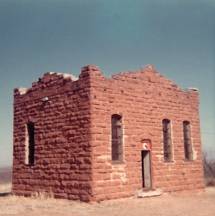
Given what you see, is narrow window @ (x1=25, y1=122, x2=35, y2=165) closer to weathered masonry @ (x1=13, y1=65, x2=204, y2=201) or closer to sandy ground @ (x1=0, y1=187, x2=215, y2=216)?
weathered masonry @ (x1=13, y1=65, x2=204, y2=201)

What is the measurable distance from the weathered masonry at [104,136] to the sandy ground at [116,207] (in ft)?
2.25

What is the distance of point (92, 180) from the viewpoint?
15.4 metres

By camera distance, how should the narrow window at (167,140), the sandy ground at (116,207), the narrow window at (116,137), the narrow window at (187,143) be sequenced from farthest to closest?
the narrow window at (187,143)
the narrow window at (167,140)
the narrow window at (116,137)
the sandy ground at (116,207)

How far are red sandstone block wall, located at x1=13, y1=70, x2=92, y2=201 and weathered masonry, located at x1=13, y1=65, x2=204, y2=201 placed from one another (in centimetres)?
4

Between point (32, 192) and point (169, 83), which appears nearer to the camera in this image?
point (32, 192)

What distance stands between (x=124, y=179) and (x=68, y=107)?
3907mm

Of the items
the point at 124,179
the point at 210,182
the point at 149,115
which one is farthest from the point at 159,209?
the point at 210,182

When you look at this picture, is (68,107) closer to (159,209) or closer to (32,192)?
(32,192)

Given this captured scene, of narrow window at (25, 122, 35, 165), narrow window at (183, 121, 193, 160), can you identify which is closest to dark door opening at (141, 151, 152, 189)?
narrow window at (183, 121, 193, 160)

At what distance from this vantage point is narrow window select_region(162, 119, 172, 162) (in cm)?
1931

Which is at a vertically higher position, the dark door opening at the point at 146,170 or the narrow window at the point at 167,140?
the narrow window at the point at 167,140

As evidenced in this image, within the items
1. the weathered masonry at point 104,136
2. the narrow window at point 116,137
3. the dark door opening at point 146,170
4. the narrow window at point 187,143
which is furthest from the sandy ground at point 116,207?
the narrow window at point 187,143

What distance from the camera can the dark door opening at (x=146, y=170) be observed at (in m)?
18.1

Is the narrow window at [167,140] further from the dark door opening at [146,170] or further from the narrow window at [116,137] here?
the narrow window at [116,137]
